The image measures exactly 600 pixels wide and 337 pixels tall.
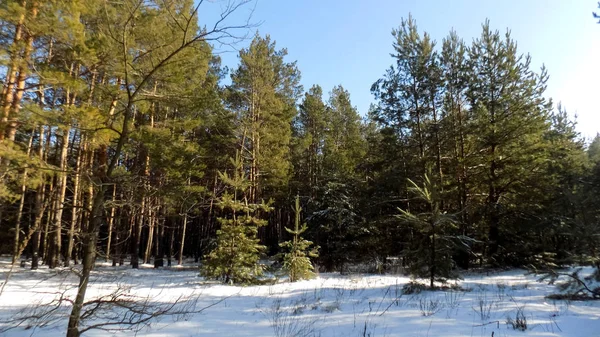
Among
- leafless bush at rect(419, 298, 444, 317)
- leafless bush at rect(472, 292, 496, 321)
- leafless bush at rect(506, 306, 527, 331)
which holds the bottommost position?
leafless bush at rect(419, 298, 444, 317)

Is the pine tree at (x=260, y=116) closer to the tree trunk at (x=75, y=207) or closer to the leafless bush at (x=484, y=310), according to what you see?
the tree trunk at (x=75, y=207)

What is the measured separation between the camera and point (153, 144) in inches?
530

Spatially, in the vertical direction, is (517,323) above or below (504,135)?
below

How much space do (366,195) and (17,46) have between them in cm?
1585

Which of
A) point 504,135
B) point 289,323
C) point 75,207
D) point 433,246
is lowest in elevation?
point 289,323

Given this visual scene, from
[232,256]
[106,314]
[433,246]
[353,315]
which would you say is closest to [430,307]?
[353,315]

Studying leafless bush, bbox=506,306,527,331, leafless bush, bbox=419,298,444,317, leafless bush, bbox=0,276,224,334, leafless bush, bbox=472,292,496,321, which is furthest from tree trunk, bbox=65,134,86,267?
leafless bush, bbox=472,292,496,321

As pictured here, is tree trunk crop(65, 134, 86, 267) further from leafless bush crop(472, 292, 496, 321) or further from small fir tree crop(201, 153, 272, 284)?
leafless bush crop(472, 292, 496, 321)

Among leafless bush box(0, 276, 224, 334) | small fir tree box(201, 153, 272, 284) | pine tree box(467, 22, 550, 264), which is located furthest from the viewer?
pine tree box(467, 22, 550, 264)

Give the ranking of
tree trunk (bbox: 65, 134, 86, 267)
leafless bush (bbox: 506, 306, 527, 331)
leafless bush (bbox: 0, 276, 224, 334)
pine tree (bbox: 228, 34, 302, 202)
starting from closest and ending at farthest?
leafless bush (bbox: 0, 276, 224, 334) → tree trunk (bbox: 65, 134, 86, 267) → leafless bush (bbox: 506, 306, 527, 331) → pine tree (bbox: 228, 34, 302, 202)

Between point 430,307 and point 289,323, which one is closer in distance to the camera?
point 289,323

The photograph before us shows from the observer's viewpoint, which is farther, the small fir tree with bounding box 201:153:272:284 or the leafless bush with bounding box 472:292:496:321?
the small fir tree with bounding box 201:153:272:284

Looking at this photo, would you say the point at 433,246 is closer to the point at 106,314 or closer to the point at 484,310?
the point at 484,310

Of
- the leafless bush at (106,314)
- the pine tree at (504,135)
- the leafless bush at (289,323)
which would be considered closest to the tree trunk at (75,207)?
the leafless bush at (106,314)
